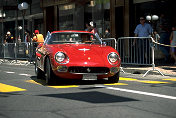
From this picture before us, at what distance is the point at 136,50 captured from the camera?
47.1 ft

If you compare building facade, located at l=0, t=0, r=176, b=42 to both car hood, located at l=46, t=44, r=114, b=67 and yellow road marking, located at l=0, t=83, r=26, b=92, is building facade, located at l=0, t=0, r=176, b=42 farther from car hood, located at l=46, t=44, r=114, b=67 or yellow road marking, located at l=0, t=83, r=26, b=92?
yellow road marking, located at l=0, t=83, r=26, b=92

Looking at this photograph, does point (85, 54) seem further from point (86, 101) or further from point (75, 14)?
point (75, 14)

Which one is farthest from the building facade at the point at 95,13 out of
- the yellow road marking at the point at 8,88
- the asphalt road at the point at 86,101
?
the yellow road marking at the point at 8,88

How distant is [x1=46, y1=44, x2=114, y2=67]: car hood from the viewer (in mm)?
9422

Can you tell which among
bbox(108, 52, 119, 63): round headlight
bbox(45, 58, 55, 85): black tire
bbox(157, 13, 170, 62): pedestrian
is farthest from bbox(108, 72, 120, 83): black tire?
bbox(157, 13, 170, 62): pedestrian

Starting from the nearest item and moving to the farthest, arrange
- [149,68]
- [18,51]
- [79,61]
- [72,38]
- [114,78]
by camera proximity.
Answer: [79,61] → [114,78] → [72,38] → [149,68] → [18,51]

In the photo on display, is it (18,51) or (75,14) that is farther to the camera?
(75,14)

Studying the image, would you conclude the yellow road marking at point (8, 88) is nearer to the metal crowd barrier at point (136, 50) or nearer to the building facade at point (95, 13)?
the metal crowd barrier at point (136, 50)

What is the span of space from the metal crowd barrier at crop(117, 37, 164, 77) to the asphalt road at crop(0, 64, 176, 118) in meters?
4.18

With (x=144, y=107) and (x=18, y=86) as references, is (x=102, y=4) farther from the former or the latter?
(x=144, y=107)

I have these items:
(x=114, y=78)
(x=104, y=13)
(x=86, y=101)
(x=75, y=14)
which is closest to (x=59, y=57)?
(x=114, y=78)

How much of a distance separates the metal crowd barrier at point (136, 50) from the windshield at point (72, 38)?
285cm

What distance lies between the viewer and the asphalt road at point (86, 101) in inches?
233

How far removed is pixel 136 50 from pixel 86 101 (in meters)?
7.57
